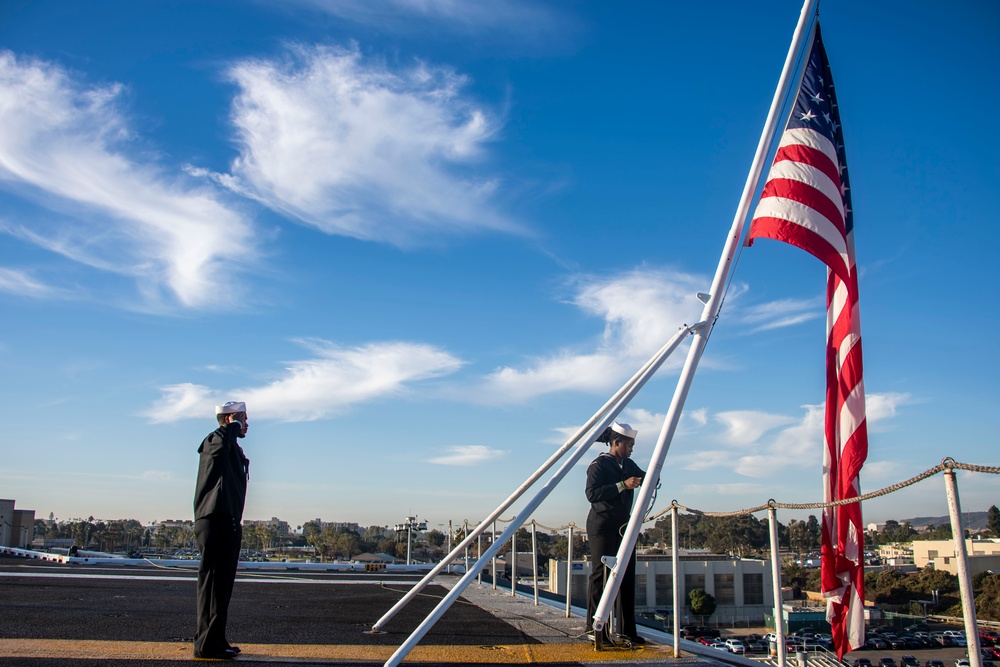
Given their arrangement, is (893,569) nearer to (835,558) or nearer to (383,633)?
(835,558)

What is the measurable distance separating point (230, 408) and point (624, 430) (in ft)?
9.44

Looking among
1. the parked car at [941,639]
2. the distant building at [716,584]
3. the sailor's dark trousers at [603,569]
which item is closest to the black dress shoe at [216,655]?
the sailor's dark trousers at [603,569]

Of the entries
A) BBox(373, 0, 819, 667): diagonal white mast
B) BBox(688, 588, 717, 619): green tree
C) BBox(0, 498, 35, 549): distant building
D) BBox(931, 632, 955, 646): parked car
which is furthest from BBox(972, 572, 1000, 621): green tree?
BBox(0, 498, 35, 549): distant building

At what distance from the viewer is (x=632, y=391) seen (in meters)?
4.99

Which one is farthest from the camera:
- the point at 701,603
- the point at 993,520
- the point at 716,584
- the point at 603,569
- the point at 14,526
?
the point at 14,526

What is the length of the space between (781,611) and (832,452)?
118cm

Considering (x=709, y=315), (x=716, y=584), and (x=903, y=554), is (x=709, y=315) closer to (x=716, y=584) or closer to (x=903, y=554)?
(x=903, y=554)

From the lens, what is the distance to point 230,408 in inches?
195

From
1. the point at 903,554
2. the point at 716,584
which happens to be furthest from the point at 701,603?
the point at 903,554

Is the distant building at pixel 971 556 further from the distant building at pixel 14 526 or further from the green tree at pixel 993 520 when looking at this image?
the distant building at pixel 14 526

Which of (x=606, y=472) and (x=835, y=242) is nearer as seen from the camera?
(x=835, y=242)

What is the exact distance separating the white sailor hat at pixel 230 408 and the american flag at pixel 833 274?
366 centimetres

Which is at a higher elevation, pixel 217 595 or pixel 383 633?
pixel 217 595

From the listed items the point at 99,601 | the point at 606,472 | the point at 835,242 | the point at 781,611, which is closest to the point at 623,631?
the point at 606,472
